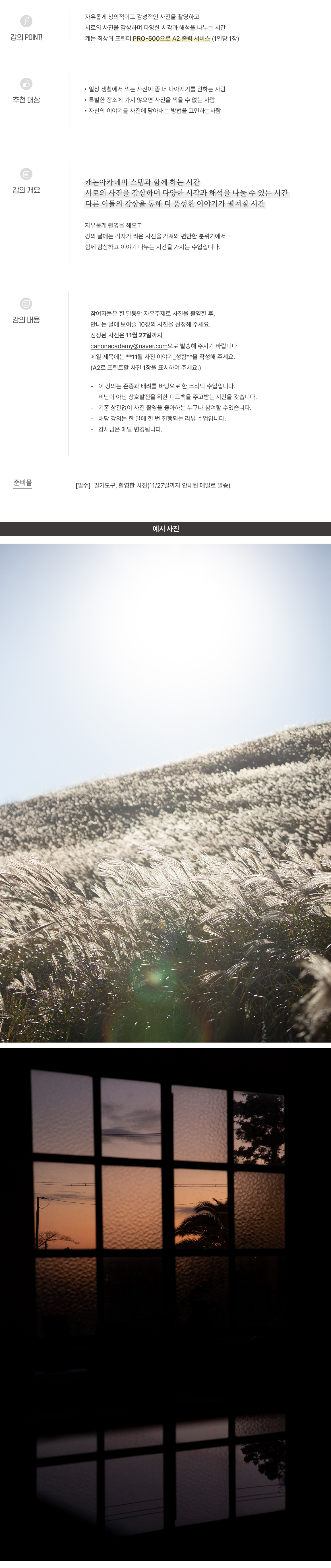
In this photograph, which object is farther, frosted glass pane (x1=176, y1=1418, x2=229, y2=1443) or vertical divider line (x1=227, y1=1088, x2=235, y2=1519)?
vertical divider line (x1=227, y1=1088, x2=235, y2=1519)

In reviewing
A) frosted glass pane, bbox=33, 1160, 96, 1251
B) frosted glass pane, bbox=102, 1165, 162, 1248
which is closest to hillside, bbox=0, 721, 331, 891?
frosted glass pane, bbox=33, 1160, 96, 1251

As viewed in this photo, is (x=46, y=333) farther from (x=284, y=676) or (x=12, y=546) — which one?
(x=284, y=676)

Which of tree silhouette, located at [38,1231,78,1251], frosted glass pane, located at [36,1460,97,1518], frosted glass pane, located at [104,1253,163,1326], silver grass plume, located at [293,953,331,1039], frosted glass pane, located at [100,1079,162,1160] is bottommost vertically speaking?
frosted glass pane, located at [104,1253,163,1326]

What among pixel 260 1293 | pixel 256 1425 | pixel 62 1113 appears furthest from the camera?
pixel 260 1293

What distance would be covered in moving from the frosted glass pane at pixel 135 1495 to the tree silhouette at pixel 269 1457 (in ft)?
0.97

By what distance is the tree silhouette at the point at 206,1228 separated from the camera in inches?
189

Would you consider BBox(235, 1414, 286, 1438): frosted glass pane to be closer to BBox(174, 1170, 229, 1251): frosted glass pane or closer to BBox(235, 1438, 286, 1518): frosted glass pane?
BBox(235, 1438, 286, 1518): frosted glass pane

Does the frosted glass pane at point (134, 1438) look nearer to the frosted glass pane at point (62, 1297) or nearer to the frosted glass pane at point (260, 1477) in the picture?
the frosted glass pane at point (260, 1477)

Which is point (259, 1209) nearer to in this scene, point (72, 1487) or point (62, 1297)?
point (62, 1297)

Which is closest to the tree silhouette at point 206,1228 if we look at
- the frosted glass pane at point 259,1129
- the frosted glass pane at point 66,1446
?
the frosted glass pane at point 259,1129

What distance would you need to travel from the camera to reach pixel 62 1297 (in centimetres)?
429

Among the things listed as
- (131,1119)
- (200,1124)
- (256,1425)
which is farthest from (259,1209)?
(256,1425)

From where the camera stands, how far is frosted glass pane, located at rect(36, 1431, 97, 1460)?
10.6 feet

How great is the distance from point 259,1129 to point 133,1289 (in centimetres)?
113
